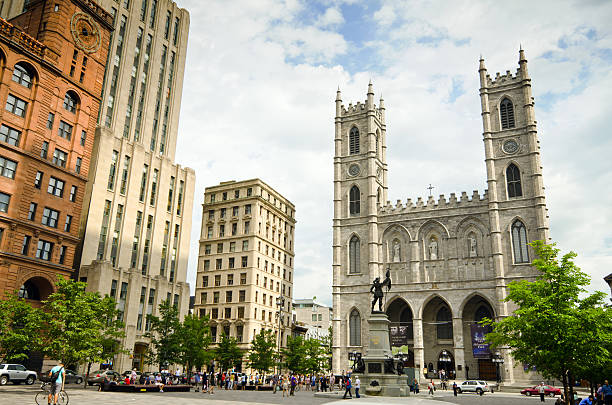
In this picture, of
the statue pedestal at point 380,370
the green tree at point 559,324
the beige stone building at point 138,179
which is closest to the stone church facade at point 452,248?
the beige stone building at point 138,179

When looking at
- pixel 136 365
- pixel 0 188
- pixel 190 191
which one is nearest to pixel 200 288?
pixel 190 191

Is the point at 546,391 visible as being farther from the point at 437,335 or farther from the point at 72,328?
the point at 72,328

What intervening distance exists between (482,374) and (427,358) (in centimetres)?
698

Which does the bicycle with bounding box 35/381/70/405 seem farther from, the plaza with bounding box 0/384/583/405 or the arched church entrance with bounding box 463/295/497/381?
the arched church entrance with bounding box 463/295/497/381

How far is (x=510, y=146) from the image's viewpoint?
211 feet

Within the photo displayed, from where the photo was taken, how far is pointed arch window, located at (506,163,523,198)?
6202 cm

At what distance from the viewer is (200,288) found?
242 feet

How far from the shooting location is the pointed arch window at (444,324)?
62344 millimetres

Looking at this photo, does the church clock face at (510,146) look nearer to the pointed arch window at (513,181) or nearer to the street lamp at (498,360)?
the pointed arch window at (513,181)

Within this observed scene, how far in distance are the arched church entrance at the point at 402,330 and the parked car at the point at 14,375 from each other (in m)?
39.1

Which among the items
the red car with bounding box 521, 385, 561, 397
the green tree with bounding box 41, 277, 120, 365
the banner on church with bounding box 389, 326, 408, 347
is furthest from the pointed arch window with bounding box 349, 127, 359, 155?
the green tree with bounding box 41, 277, 120, 365

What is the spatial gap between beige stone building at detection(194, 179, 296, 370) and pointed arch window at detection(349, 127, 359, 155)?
14.6 metres

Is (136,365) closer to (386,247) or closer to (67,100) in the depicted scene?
(67,100)

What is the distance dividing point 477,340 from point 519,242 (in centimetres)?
1305
